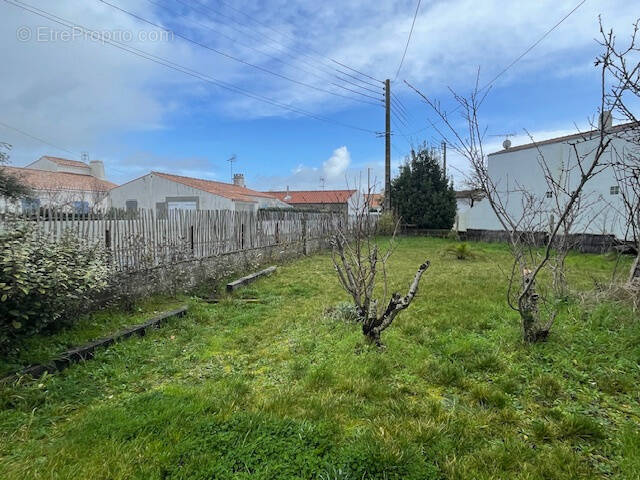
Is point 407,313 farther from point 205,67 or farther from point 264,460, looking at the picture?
point 205,67

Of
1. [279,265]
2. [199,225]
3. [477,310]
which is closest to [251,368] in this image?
[477,310]

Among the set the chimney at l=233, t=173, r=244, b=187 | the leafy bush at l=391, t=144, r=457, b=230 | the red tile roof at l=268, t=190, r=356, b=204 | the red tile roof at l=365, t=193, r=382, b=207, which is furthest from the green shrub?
the chimney at l=233, t=173, r=244, b=187

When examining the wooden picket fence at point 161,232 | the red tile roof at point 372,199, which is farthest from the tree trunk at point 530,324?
the wooden picket fence at point 161,232

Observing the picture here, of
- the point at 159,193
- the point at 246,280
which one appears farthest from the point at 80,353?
the point at 159,193

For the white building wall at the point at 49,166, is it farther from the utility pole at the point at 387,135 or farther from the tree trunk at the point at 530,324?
the tree trunk at the point at 530,324

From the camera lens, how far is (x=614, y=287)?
458 centimetres

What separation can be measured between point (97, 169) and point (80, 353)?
33703mm

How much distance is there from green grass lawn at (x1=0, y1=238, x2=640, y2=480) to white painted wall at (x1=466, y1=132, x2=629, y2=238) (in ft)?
35.9

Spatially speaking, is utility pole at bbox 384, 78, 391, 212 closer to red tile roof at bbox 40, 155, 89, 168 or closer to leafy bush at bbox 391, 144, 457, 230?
leafy bush at bbox 391, 144, 457, 230

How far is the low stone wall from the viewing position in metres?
9.81

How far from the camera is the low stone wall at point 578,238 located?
9812mm

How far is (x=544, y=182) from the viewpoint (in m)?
15.8

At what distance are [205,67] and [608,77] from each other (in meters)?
12.2

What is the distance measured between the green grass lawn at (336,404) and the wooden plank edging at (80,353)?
101mm
